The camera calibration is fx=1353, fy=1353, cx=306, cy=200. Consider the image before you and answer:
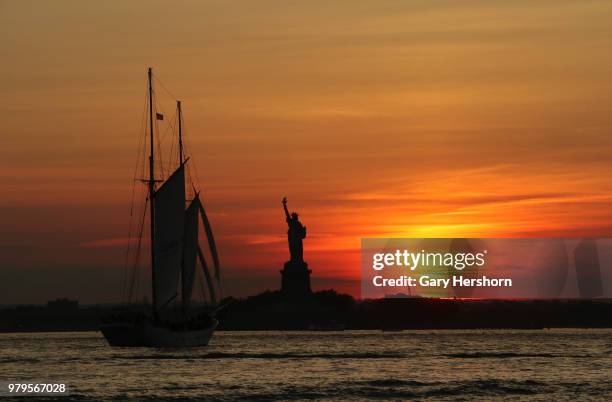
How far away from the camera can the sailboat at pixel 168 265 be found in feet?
372

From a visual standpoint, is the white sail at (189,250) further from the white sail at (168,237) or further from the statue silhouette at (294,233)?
the statue silhouette at (294,233)

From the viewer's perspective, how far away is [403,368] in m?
85.6

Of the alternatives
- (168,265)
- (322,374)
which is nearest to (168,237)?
(168,265)

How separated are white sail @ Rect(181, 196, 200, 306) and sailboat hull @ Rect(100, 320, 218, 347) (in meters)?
3.41

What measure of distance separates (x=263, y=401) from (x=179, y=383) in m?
10.6

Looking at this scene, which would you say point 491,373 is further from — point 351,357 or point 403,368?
point 351,357

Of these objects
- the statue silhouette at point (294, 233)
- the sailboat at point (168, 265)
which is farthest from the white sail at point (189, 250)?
the statue silhouette at point (294, 233)

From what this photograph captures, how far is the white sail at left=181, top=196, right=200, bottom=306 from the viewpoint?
116500 mm

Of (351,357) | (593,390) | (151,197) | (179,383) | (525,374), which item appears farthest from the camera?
(151,197)

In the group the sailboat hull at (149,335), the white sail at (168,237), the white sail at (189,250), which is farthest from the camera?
the white sail at (189,250)

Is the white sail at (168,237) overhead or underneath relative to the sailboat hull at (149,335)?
overhead

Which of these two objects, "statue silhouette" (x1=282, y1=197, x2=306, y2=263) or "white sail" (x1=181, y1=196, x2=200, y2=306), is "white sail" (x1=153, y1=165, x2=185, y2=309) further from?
"statue silhouette" (x1=282, y1=197, x2=306, y2=263)

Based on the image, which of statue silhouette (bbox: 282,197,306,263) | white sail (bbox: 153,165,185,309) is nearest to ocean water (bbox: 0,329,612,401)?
white sail (bbox: 153,165,185,309)

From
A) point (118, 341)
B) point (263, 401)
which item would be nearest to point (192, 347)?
point (118, 341)
